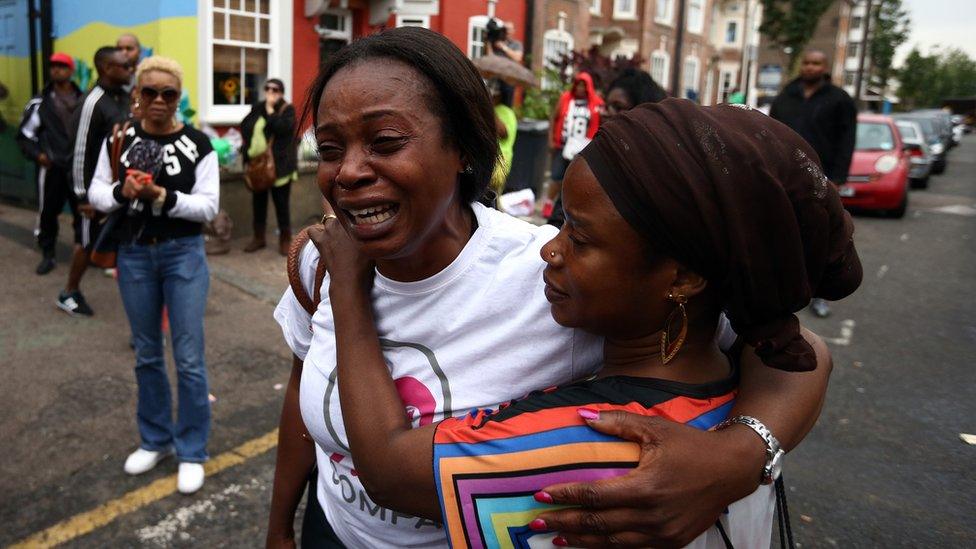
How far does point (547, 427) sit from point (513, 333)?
1.06ft

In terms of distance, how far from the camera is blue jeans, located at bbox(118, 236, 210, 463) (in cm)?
355

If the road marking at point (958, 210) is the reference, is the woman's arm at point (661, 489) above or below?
above

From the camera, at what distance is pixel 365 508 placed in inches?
62.3

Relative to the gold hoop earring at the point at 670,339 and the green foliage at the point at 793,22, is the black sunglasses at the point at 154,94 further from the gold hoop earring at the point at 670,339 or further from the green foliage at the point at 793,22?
the green foliage at the point at 793,22

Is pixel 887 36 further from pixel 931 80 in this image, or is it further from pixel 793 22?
pixel 793 22

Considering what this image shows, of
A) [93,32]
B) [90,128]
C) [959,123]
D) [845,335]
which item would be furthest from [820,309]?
[959,123]

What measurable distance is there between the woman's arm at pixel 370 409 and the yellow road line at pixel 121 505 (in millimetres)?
2370

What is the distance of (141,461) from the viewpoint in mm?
3693

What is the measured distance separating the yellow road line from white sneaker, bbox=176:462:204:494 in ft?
0.22

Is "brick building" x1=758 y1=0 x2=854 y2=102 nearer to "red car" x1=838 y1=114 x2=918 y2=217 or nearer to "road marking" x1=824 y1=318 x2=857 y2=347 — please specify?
"red car" x1=838 y1=114 x2=918 y2=217

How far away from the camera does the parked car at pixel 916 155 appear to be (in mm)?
16969

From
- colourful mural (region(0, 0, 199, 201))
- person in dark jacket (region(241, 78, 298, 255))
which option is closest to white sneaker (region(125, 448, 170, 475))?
person in dark jacket (region(241, 78, 298, 255))

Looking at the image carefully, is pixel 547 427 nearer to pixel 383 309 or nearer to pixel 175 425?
pixel 383 309

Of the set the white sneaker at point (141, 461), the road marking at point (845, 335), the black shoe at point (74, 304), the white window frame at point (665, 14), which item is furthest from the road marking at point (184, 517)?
the white window frame at point (665, 14)
